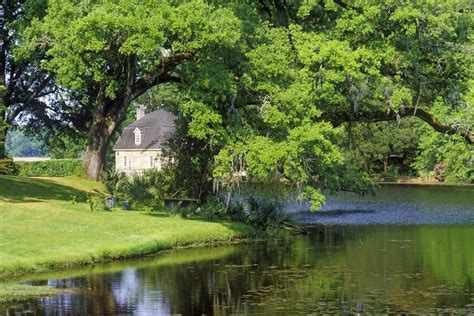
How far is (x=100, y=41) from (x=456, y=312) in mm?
23830

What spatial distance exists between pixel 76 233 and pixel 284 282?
995 centimetres

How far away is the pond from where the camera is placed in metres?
22.7

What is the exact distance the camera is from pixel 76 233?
33438 millimetres

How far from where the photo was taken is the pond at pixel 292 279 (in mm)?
22734

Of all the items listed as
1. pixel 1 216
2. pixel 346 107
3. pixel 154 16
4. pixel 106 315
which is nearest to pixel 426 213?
pixel 346 107

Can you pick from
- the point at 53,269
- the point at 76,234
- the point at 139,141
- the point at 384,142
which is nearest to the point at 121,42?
the point at 76,234

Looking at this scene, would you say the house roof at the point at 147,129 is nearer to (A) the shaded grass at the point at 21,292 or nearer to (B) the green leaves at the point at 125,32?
(B) the green leaves at the point at 125,32

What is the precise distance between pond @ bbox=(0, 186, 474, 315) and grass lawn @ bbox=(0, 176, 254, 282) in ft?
3.51

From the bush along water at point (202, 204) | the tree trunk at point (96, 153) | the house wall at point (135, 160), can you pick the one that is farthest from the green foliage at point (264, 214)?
the house wall at point (135, 160)

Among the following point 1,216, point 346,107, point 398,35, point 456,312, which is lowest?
point 456,312

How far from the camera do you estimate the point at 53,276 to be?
1092 inches

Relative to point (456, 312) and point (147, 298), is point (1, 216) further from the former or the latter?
point (456, 312)

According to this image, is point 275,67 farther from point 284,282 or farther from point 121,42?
point 284,282

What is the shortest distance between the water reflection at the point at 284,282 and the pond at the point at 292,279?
3 centimetres
